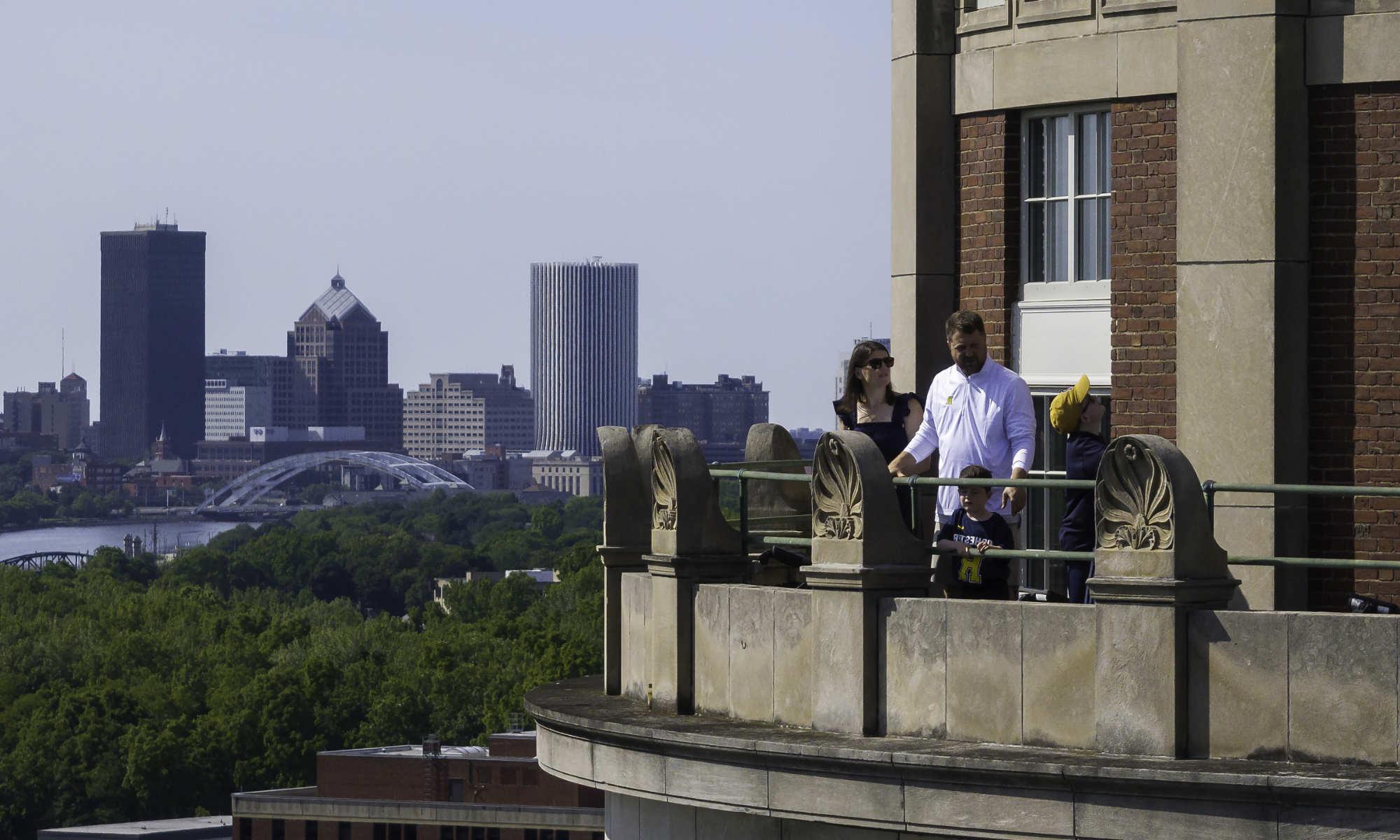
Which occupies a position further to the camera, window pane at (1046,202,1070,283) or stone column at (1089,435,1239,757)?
window pane at (1046,202,1070,283)

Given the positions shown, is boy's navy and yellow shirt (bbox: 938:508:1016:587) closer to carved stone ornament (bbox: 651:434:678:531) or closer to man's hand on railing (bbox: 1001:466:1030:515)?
man's hand on railing (bbox: 1001:466:1030:515)

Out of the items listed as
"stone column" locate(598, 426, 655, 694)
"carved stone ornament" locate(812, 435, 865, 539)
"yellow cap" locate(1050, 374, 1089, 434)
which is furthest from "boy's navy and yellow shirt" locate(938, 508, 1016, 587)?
"stone column" locate(598, 426, 655, 694)

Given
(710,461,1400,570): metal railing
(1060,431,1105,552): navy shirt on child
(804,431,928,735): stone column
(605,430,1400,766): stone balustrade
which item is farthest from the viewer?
(1060,431,1105,552): navy shirt on child

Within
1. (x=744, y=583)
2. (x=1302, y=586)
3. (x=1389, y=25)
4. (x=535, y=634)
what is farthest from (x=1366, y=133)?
(x=535, y=634)

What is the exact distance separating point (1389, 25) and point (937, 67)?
443 centimetres

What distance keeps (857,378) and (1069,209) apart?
3.24m

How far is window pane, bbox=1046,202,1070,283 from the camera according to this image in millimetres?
19875

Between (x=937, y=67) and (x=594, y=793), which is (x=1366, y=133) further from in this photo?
(x=594, y=793)

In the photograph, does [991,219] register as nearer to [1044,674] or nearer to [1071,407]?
[1071,407]

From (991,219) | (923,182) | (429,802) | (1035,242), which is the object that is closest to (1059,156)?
(1035,242)

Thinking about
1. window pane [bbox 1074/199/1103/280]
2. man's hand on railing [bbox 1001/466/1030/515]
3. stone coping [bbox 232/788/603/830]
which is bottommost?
stone coping [bbox 232/788/603/830]

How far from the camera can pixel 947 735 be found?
590 inches

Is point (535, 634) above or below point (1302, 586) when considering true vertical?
below

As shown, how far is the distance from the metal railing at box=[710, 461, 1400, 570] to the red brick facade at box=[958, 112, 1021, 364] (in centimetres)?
286
